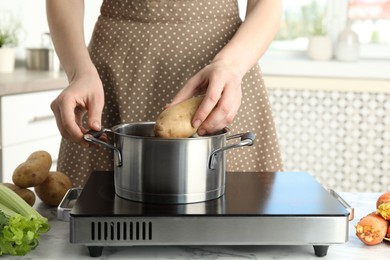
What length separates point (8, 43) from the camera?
333 cm

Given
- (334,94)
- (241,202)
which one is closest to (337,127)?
(334,94)

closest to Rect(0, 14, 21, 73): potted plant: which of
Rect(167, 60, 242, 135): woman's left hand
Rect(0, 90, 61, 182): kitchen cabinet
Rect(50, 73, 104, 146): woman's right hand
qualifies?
Rect(0, 90, 61, 182): kitchen cabinet

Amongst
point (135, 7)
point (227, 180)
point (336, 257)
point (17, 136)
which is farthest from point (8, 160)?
point (336, 257)

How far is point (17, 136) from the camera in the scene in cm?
275

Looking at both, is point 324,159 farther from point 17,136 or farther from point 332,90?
point 17,136

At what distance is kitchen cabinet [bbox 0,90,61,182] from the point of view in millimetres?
2668

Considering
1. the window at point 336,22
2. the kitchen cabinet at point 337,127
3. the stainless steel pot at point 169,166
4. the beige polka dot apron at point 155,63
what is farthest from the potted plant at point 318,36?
the stainless steel pot at point 169,166

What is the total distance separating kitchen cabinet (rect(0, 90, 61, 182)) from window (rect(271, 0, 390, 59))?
1532 millimetres

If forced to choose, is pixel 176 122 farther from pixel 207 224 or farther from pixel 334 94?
pixel 334 94

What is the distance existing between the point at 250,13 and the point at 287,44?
8.51ft

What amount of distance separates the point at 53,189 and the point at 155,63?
424 mm

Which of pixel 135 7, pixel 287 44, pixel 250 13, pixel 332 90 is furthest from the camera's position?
pixel 287 44

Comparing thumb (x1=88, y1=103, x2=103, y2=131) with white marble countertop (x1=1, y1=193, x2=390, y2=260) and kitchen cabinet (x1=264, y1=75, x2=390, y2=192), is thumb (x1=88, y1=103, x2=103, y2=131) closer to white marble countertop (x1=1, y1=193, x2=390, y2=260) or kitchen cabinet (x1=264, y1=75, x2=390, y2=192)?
white marble countertop (x1=1, y1=193, x2=390, y2=260)

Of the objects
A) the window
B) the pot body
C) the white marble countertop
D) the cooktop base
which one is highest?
the window
